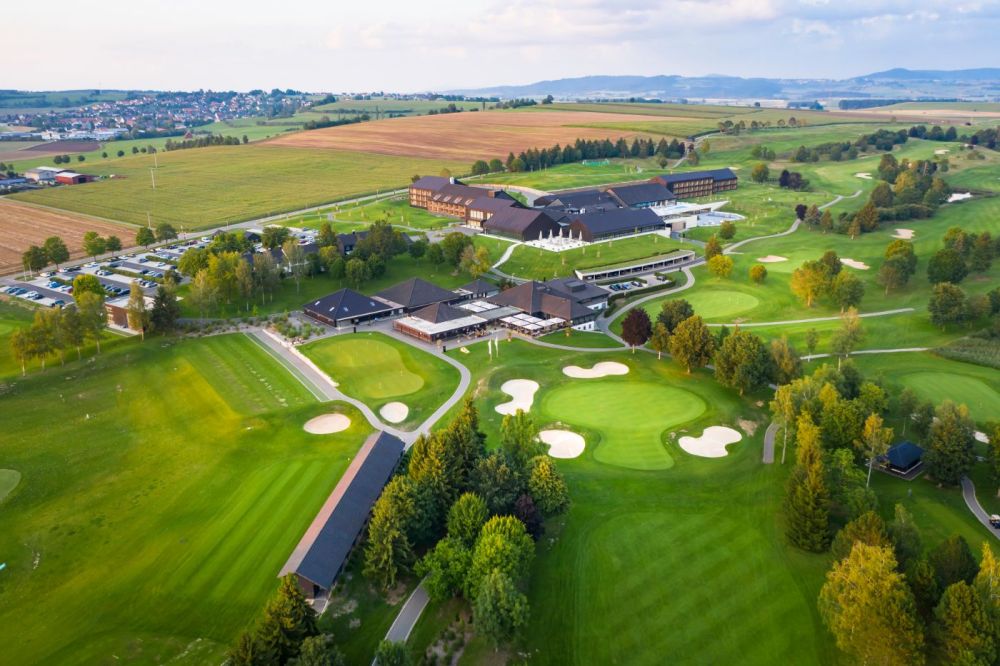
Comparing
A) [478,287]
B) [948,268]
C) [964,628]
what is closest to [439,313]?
[478,287]

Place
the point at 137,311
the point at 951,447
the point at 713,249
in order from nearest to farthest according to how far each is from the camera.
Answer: the point at 951,447
the point at 137,311
the point at 713,249

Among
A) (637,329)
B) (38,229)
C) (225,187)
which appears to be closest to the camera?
(637,329)

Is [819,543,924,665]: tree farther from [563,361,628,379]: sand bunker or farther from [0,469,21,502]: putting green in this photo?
[0,469,21,502]: putting green

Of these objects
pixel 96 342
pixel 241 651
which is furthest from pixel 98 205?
pixel 241 651

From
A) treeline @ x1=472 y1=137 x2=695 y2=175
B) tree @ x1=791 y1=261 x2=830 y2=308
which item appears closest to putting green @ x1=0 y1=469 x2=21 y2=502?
tree @ x1=791 y1=261 x2=830 y2=308

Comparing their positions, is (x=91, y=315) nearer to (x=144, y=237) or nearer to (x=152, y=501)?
(x=152, y=501)

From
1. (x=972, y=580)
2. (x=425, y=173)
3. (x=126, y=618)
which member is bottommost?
(x=126, y=618)

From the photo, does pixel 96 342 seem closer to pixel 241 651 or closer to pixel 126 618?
pixel 126 618
